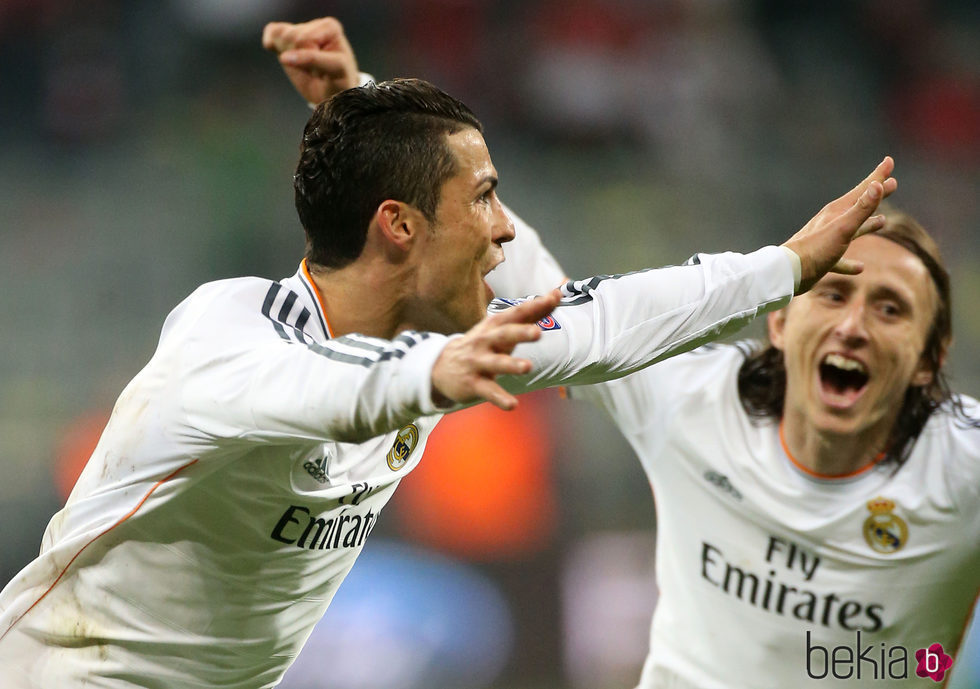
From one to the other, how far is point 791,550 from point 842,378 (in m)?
0.71

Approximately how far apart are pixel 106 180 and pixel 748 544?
632 cm

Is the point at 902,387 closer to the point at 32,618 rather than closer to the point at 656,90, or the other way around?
the point at 32,618

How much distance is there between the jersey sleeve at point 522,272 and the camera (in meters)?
3.59

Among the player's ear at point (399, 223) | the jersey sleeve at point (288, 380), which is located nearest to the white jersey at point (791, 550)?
the player's ear at point (399, 223)

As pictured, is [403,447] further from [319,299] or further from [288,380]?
[288,380]

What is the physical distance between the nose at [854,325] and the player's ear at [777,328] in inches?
9.8

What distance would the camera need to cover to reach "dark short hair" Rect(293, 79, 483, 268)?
2.64 meters

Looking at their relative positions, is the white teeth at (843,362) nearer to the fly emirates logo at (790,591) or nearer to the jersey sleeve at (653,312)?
the fly emirates logo at (790,591)

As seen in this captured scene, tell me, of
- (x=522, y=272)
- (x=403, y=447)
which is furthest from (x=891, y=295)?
(x=403, y=447)

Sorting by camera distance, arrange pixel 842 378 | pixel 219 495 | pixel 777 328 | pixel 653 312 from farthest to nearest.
Answer: pixel 842 378 < pixel 777 328 < pixel 653 312 < pixel 219 495

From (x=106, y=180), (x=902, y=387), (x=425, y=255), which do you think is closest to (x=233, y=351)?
(x=425, y=255)

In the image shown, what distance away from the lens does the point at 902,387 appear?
3.61 metres

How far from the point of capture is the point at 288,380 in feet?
6.57

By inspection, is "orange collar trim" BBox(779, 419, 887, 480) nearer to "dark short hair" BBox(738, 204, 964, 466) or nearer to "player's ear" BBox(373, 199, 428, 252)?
"dark short hair" BBox(738, 204, 964, 466)
